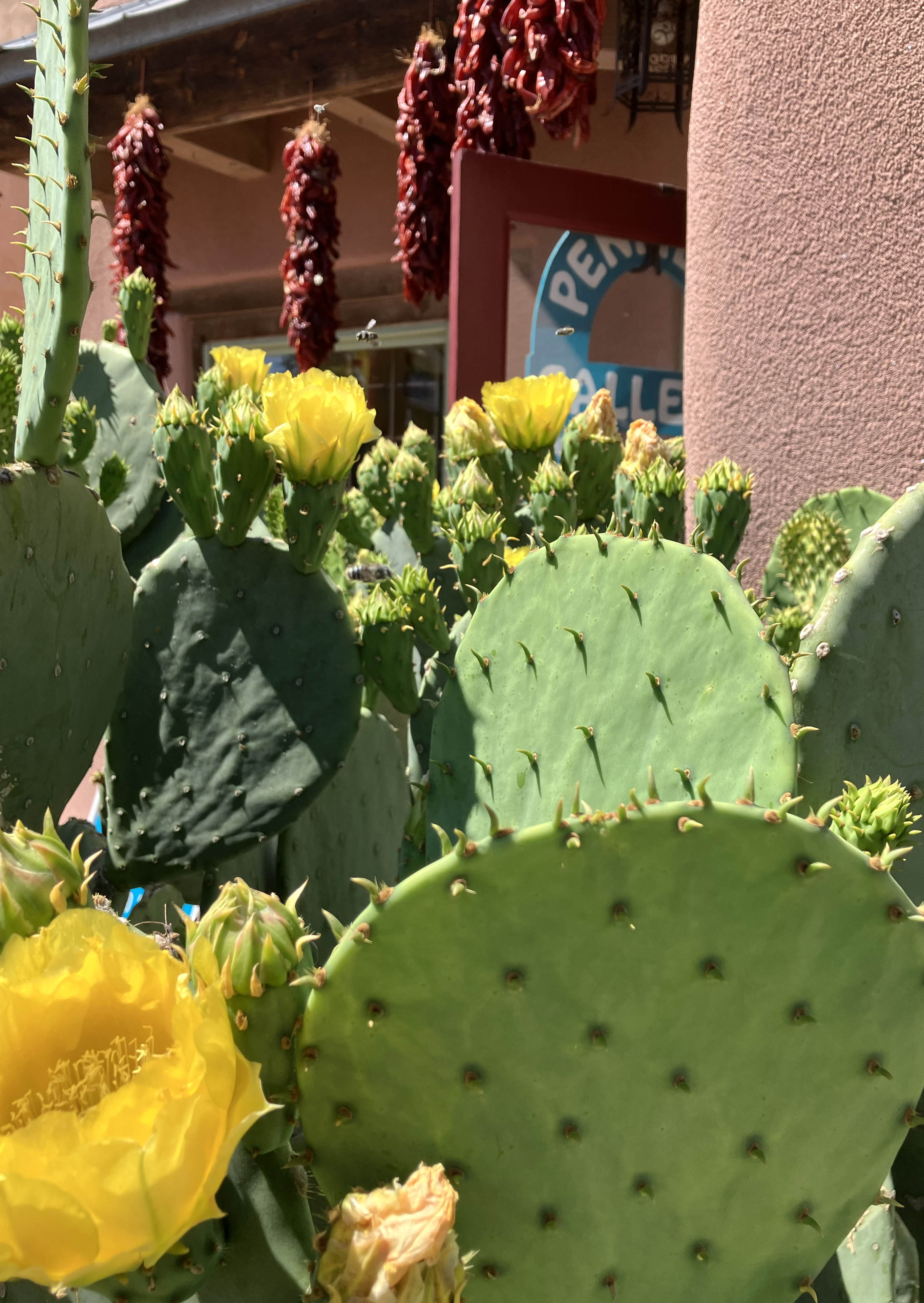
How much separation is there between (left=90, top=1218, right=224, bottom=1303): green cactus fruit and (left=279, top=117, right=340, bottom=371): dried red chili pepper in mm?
3839

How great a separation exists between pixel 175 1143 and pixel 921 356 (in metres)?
2.09

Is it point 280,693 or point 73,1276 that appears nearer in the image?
point 73,1276

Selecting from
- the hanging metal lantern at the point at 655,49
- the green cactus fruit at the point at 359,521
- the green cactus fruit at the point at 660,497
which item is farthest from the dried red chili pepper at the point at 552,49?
the green cactus fruit at the point at 660,497

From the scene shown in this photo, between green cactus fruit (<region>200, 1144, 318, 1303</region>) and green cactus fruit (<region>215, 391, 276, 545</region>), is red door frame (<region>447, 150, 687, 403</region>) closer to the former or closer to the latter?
green cactus fruit (<region>215, 391, 276, 545</region>)

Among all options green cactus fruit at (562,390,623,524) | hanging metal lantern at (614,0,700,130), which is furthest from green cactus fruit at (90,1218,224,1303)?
hanging metal lantern at (614,0,700,130)

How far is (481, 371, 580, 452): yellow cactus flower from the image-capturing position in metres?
1.43

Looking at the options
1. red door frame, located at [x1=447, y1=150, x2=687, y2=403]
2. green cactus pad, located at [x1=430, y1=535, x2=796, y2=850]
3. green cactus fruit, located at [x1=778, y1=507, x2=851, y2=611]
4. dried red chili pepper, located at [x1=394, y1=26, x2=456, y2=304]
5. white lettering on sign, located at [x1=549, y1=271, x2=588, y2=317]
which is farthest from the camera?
dried red chili pepper, located at [x1=394, y1=26, x2=456, y2=304]

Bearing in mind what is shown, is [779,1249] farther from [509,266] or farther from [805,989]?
[509,266]

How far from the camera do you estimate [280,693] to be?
1153 mm

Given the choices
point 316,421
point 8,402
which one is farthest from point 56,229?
point 8,402

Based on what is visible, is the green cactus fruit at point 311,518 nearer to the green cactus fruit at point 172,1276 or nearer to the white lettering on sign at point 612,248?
the green cactus fruit at point 172,1276

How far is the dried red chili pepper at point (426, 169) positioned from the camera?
3359 mm

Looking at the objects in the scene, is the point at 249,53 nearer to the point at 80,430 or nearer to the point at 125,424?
the point at 125,424

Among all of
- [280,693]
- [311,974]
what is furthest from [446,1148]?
[280,693]
